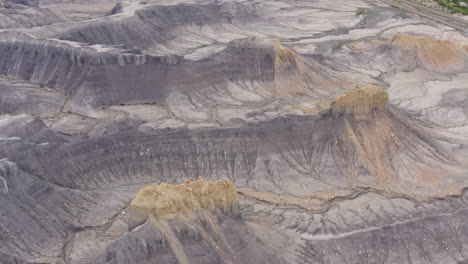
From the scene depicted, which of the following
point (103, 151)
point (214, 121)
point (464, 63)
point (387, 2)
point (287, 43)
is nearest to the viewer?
point (103, 151)

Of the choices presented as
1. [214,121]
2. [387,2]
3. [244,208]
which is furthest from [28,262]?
[387,2]

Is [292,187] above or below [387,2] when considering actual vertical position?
below

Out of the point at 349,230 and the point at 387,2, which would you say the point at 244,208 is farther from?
the point at 387,2

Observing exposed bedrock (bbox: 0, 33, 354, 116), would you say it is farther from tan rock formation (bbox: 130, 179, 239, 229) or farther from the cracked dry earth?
Answer: tan rock formation (bbox: 130, 179, 239, 229)

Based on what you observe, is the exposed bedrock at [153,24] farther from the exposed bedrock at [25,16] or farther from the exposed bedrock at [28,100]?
the exposed bedrock at [28,100]

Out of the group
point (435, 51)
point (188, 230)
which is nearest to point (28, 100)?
point (188, 230)
